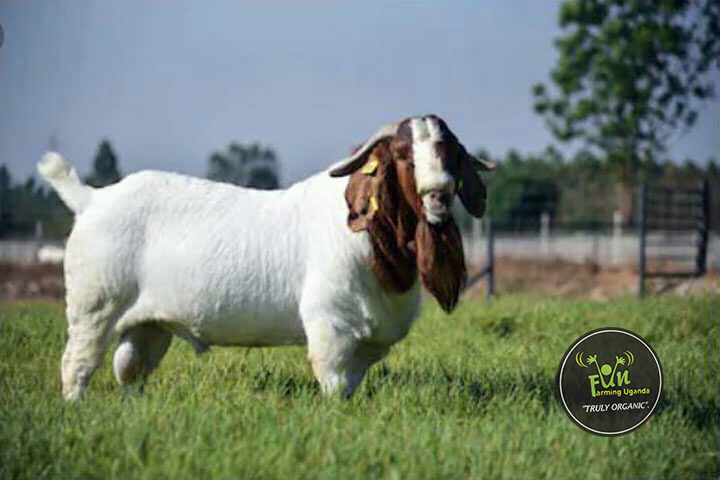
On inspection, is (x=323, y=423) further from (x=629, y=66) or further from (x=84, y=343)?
(x=629, y=66)

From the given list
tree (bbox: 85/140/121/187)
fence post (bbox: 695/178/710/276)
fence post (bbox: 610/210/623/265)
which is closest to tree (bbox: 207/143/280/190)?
tree (bbox: 85/140/121/187)

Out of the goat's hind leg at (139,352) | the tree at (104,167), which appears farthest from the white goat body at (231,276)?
the tree at (104,167)

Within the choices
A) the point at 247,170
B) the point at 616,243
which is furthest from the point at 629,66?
the point at 616,243

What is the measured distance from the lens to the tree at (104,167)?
6301 millimetres

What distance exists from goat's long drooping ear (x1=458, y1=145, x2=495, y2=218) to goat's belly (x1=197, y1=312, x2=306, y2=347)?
0.90m

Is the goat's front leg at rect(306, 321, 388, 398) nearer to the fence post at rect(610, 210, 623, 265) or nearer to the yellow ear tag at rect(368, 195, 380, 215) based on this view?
the yellow ear tag at rect(368, 195, 380, 215)

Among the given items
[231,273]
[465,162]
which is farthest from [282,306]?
[465,162]

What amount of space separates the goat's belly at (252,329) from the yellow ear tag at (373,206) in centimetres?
57

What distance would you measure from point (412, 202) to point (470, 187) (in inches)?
11.0

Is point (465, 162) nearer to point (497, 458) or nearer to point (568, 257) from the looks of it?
point (497, 458)

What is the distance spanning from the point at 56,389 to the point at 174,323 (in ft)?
2.36

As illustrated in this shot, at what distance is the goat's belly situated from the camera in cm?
470

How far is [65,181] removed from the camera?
5.03m

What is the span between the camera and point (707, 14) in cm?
653
